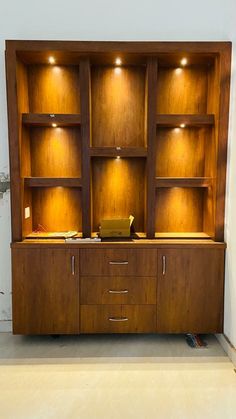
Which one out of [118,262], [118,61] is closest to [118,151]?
[118,61]

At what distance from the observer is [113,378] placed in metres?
2.36

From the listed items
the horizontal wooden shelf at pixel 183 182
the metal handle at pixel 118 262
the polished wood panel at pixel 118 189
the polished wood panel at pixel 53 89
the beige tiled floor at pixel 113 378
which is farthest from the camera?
the polished wood panel at pixel 118 189

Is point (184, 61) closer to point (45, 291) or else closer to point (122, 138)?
point (122, 138)

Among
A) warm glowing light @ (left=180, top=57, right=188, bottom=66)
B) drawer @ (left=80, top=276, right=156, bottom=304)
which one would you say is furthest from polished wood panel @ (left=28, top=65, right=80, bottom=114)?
drawer @ (left=80, top=276, right=156, bottom=304)

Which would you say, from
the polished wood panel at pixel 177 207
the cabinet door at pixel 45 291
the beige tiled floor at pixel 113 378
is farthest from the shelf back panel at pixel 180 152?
the beige tiled floor at pixel 113 378

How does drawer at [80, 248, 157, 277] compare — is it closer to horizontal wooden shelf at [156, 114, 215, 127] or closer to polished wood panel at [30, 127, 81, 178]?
polished wood panel at [30, 127, 81, 178]

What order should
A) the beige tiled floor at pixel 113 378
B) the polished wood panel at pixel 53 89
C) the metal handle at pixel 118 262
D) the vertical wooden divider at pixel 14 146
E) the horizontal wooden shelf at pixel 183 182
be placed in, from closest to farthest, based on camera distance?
the beige tiled floor at pixel 113 378
the vertical wooden divider at pixel 14 146
the metal handle at pixel 118 262
the horizontal wooden shelf at pixel 183 182
the polished wood panel at pixel 53 89

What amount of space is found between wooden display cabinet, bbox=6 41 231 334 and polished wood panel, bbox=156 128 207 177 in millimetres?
13

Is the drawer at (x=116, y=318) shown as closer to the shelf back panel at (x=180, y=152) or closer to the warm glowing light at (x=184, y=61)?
the shelf back panel at (x=180, y=152)

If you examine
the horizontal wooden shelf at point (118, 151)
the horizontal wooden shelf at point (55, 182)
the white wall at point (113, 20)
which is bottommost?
the horizontal wooden shelf at point (55, 182)

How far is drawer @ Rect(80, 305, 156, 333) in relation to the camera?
9.09 ft

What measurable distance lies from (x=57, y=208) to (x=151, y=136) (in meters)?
1.11

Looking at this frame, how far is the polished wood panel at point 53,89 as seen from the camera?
298 cm

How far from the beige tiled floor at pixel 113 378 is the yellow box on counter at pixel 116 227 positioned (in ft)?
3.07
